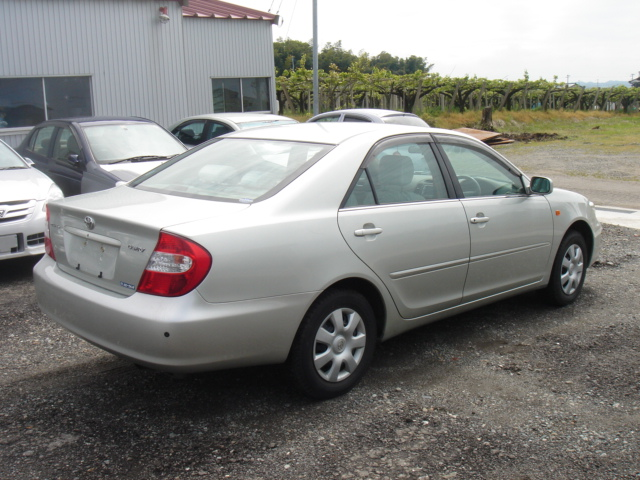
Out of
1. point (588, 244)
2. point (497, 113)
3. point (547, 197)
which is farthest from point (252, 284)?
point (497, 113)

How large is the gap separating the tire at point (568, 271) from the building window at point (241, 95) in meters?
13.8

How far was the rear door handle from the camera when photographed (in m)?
3.97

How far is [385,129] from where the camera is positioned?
4.62 meters

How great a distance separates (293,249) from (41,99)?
12.9 metres

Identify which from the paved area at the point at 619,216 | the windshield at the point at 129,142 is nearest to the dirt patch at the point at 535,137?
the paved area at the point at 619,216

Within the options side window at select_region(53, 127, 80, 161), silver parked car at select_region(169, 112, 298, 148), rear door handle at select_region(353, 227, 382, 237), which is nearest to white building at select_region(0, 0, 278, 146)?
silver parked car at select_region(169, 112, 298, 148)

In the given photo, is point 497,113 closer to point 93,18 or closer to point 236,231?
point 93,18

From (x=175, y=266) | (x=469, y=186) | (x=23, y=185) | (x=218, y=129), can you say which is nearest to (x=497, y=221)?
(x=469, y=186)

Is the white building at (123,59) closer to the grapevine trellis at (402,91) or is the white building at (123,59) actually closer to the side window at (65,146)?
the side window at (65,146)

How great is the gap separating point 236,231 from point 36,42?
1291 centimetres

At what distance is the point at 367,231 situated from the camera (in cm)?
402

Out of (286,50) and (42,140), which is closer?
(42,140)

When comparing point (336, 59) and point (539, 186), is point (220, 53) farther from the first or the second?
point (336, 59)

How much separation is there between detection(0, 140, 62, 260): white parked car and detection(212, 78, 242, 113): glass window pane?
11.6 m
